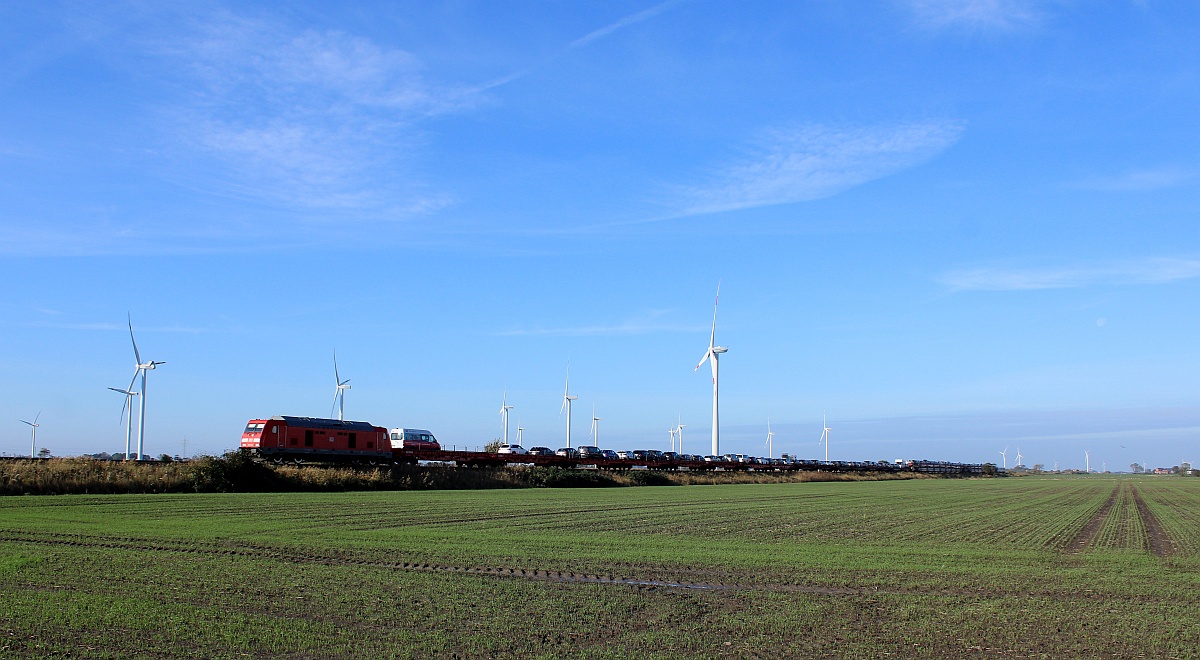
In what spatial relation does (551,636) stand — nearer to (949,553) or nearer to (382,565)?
(382,565)

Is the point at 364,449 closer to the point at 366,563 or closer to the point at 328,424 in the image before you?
the point at 328,424

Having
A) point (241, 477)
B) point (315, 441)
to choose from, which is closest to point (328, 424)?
point (315, 441)

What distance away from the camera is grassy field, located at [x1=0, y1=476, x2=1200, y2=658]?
11477 mm

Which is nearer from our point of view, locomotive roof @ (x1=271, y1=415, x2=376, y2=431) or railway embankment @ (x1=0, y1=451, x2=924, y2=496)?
railway embankment @ (x1=0, y1=451, x2=924, y2=496)

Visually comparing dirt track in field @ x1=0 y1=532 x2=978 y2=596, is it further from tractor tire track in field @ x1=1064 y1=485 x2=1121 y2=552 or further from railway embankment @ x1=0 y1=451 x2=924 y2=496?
railway embankment @ x1=0 y1=451 x2=924 y2=496

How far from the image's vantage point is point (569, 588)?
15562 mm

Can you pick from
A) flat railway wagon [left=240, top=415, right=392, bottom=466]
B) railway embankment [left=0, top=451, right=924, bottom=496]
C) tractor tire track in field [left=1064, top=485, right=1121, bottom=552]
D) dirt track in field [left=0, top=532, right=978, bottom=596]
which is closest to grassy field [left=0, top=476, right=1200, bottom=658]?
dirt track in field [left=0, top=532, right=978, bottom=596]

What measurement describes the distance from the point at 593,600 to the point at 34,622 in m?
7.24

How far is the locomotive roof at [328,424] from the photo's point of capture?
2557 inches

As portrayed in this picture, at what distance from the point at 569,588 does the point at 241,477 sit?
122 feet

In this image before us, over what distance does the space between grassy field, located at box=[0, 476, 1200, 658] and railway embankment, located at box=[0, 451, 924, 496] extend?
1269 centimetres

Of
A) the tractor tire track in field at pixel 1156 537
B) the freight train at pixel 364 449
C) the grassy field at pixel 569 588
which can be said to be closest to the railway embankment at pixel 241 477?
the freight train at pixel 364 449

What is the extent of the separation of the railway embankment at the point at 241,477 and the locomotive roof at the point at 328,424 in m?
7.56

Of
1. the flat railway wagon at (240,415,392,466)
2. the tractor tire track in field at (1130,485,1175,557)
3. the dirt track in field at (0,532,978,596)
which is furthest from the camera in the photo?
the flat railway wagon at (240,415,392,466)
